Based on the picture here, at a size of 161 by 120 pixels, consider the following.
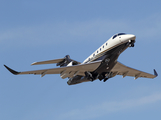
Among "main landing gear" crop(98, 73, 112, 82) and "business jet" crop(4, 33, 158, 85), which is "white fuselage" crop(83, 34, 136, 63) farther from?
→ "main landing gear" crop(98, 73, 112, 82)

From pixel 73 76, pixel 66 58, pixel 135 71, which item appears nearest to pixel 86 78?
pixel 73 76

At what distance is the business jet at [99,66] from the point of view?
44000 millimetres

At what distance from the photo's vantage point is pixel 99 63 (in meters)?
45.5

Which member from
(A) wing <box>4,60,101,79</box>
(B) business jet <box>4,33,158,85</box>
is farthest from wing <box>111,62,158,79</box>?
(A) wing <box>4,60,101,79</box>

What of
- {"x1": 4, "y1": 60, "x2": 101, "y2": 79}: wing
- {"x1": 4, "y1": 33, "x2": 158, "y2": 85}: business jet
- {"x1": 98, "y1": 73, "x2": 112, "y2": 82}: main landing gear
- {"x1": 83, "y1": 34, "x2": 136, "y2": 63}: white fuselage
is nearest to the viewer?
{"x1": 83, "y1": 34, "x2": 136, "y2": 63}: white fuselage

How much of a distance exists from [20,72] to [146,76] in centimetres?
2333

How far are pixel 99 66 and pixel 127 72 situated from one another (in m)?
8.22

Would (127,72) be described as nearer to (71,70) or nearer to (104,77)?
(104,77)

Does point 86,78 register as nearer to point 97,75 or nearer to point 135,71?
point 97,75

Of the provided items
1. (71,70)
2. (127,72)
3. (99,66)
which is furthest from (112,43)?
(127,72)

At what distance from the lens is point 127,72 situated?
5256 centimetres

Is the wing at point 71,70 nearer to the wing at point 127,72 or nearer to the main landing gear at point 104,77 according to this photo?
the main landing gear at point 104,77

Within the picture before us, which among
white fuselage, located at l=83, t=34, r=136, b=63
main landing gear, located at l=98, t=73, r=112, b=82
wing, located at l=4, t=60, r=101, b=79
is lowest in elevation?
main landing gear, located at l=98, t=73, r=112, b=82

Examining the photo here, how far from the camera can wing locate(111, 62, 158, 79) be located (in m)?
49.7
